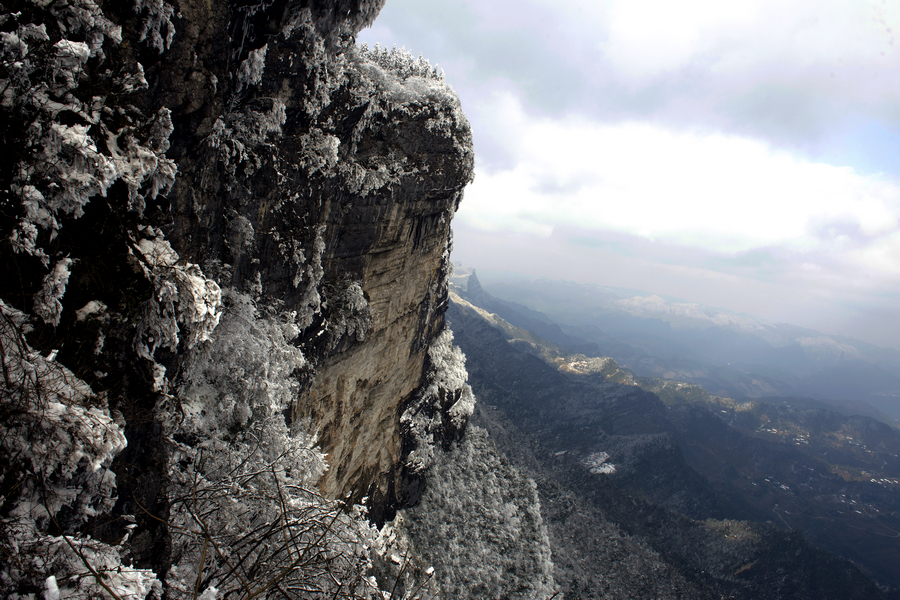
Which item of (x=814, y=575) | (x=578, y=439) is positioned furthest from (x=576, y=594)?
(x=578, y=439)

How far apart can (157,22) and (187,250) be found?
3923 millimetres

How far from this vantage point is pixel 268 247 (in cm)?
1180

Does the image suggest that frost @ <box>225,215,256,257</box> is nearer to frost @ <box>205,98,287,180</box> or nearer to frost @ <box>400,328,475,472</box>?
frost @ <box>205,98,287,180</box>

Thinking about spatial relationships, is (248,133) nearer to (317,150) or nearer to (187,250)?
(317,150)

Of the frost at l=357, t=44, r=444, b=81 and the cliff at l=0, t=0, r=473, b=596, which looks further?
the frost at l=357, t=44, r=444, b=81

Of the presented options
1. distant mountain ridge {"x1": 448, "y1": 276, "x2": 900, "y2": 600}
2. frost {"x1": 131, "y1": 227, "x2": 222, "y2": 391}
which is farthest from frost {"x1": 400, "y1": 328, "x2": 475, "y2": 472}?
frost {"x1": 131, "y1": 227, "x2": 222, "y2": 391}

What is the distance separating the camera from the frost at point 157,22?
6.12m

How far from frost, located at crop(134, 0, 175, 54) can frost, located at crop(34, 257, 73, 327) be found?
13.8 feet

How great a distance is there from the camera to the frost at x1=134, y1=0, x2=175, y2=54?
241 inches

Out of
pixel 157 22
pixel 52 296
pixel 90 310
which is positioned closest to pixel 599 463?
pixel 90 310

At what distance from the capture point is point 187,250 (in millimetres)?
7980

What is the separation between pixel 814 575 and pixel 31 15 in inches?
3663

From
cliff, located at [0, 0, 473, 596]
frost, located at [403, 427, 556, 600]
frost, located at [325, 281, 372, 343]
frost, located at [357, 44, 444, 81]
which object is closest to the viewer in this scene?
cliff, located at [0, 0, 473, 596]

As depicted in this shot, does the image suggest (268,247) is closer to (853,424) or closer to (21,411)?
(21,411)
